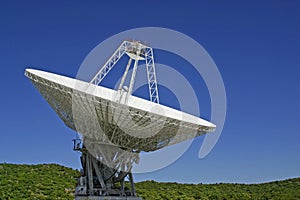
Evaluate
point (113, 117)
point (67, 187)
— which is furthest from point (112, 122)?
point (67, 187)

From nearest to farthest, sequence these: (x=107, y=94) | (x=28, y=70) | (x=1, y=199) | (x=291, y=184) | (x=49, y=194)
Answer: (x=28, y=70)
(x=107, y=94)
(x=1, y=199)
(x=49, y=194)
(x=291, y=184)

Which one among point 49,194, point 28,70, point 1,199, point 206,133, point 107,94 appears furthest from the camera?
point 49,194

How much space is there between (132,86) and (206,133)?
245 inches

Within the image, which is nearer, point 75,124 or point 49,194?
point 75,124

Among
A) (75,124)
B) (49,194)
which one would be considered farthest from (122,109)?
(49,194)

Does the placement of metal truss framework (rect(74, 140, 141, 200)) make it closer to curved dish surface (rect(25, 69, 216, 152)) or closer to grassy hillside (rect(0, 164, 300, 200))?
curved dish surface (rect(25, 69, 216, 152))

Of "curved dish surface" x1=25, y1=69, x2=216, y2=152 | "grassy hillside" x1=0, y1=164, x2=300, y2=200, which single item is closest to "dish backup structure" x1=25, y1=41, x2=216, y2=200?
"curved dish surface" x1=25, y1=69, x2=216, y2=152

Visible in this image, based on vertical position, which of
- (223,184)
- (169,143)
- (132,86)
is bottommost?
(169,143)

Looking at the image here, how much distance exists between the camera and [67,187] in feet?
226

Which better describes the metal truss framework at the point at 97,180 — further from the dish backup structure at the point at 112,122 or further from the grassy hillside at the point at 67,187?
the grassy hillside at the point at 67,187

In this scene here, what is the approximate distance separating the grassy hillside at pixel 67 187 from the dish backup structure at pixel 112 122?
28.6 m

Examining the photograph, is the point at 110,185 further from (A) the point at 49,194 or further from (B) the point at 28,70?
(A) the point at 49,194

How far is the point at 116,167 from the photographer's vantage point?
32312mm

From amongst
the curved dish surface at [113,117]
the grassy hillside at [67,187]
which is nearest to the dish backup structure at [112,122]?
the curved dish surface at [113,117]
